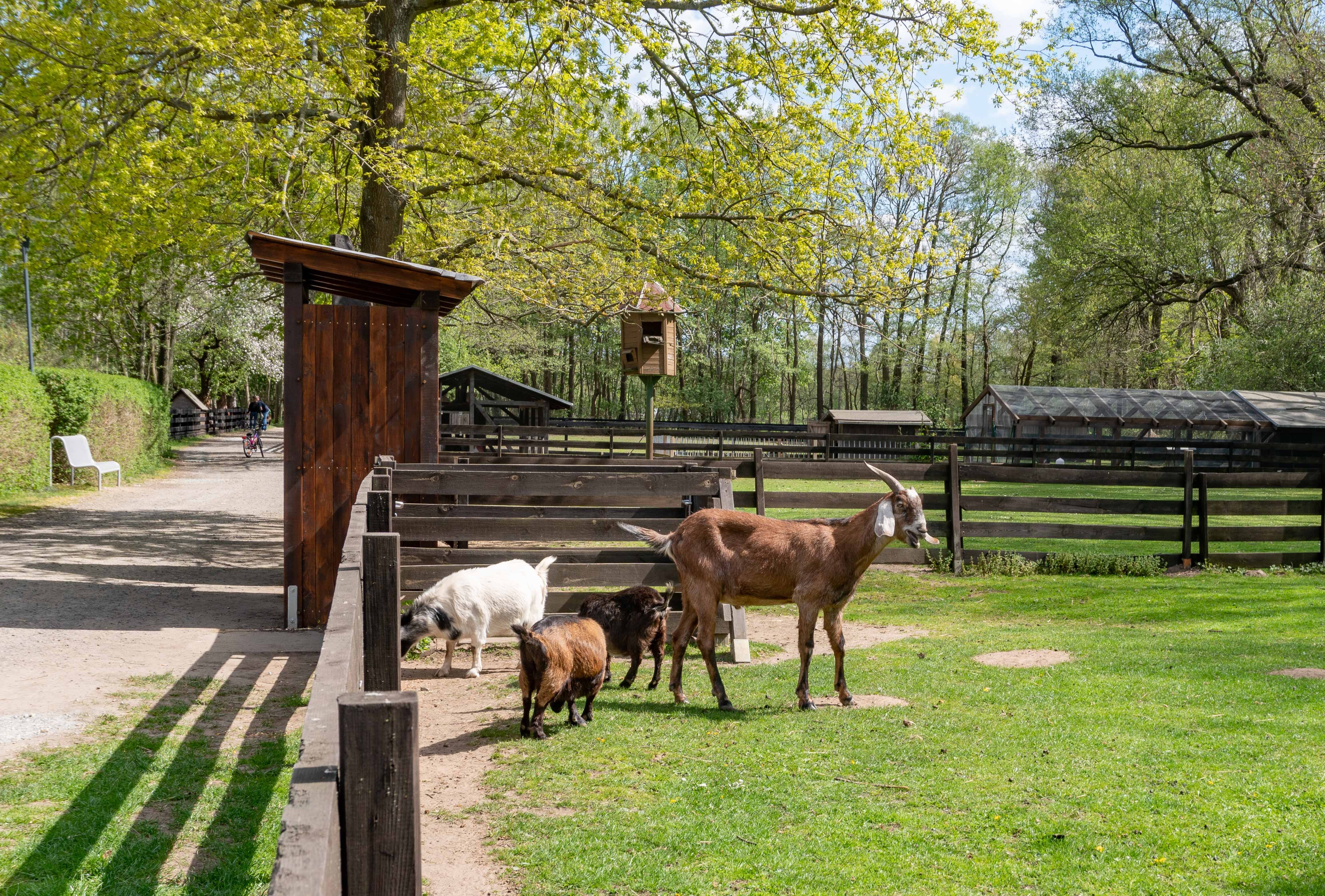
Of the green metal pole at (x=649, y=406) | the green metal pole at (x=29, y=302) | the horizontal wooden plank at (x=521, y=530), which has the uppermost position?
the green metal pole at (x=29, y=302)

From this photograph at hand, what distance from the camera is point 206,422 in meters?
54.8

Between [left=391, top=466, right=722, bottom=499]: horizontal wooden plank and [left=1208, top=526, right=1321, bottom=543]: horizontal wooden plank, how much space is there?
8.95m

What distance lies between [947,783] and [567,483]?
179 inches

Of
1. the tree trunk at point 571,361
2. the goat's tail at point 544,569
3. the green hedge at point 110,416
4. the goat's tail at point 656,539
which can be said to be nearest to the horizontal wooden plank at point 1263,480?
the goat's tail at point 656,539

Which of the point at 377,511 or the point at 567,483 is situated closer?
the point at 377,511

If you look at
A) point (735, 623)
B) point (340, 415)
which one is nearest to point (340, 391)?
point (340, 415)

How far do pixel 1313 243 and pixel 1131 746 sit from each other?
26267 millimetres

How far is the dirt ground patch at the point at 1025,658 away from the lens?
8211mm

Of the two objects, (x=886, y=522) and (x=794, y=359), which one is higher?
(x=794, y=359)

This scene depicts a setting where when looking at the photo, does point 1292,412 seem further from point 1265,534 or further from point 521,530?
point 521,530

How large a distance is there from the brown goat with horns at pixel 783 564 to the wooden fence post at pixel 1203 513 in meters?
9.46

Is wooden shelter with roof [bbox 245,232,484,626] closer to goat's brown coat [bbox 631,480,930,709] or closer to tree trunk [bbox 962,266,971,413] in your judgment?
goat's brown coat [bbox 631,480,930,709]

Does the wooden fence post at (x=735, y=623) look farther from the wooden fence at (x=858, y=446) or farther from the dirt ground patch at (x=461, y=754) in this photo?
the wooden fence at (x=858, y=446)

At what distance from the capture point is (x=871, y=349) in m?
68.1
